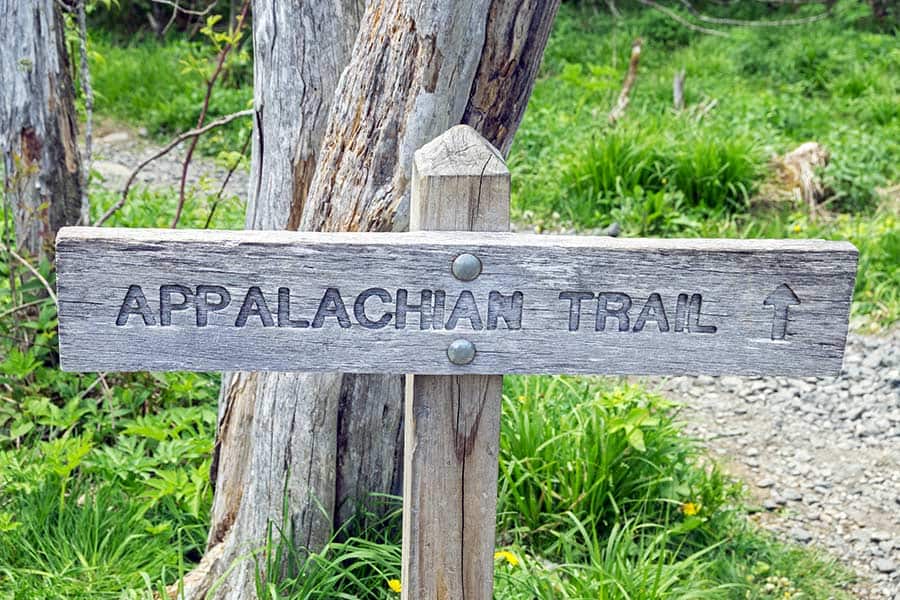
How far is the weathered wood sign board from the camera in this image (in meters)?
1.66

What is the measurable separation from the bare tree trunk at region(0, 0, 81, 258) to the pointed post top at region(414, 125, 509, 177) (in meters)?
2.83

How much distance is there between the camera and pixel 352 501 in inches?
111

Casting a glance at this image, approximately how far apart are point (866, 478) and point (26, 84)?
12.7 ft

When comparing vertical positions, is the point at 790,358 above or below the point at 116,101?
below

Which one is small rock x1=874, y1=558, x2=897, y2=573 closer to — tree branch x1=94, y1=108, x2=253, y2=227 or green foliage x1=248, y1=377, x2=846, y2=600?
green foliage x1=248, y1=377, x2=846, y2=600

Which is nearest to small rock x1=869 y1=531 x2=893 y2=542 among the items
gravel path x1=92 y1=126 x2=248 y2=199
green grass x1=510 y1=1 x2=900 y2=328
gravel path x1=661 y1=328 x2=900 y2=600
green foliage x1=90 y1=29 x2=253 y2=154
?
gravel path x1=661 y1=328 x2=900 y2=600

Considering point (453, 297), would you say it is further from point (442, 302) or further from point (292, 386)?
point (292, 386)

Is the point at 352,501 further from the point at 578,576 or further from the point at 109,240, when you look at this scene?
the point at 109,240

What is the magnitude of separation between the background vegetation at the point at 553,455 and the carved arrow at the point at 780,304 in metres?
1.24

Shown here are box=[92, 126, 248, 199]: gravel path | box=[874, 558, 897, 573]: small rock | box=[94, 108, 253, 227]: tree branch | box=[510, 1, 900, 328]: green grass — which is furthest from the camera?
A: box=[92, 126, 248, 199]: gravel path

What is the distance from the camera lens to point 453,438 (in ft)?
6.21

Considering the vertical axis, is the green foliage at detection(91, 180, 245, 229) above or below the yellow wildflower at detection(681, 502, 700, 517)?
above

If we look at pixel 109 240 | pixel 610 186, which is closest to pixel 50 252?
pixel 109 240

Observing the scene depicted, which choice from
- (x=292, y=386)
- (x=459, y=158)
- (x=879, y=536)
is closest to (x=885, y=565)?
(x=879, y=536)
